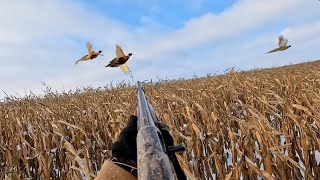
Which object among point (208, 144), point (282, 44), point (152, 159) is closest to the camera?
point (152, 159)

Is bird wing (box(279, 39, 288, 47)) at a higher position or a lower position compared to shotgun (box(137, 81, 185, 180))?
higher

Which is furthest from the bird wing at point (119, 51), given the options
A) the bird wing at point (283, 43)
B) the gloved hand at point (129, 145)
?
the bird wing at point (283, 43)

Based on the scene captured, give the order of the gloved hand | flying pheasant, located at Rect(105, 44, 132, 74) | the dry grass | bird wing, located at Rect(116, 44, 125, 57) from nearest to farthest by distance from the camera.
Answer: the gloved hand, the dry grass, flying pheasant, located at Rect(105, 44, 132, 74), bird wing, located at Rect(116, 44, 125, 57)

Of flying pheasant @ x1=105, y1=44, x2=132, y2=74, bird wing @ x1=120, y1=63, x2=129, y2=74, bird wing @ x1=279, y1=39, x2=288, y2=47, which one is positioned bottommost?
bird wing @ x1=120, y1=63, x2=129, y2=74

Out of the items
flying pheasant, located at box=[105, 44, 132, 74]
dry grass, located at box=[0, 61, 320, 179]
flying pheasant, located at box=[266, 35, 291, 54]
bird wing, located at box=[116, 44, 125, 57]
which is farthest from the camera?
flying pheasant, located at box=[266, 35, 291, 54]

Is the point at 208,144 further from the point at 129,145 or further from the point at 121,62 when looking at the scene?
the point at 129,145

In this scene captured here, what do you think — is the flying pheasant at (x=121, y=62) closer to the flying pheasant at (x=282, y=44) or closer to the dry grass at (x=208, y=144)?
the dry grass at (x=208, y=144)

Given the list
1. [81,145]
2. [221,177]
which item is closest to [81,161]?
[221,177]

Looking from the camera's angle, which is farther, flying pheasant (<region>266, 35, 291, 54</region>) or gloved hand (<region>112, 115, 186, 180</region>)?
flying pheasant (<region>266, 35, 291, 54</region>)

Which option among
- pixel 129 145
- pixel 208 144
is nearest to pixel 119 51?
pixel 208 144

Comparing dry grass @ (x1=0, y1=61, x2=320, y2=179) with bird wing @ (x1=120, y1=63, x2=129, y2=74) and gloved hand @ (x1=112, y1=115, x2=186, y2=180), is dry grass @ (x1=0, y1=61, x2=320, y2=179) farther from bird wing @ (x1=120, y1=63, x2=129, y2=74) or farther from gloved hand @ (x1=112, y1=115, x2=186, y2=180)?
gloved hand @ (x1=112, y1=115, x2=186, y2=180)

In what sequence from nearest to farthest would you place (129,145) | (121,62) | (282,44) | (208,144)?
(129,145)
(121,62)
(208,144)
(282,44)

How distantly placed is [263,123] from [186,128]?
47.9 inches

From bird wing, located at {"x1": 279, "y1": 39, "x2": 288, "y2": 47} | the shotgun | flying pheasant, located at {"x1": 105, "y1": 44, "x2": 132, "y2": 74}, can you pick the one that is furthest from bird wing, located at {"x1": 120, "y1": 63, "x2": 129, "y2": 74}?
bird wing, located at {"x1": 279, "y1": 39, "x2": 288, "y2": 47}
